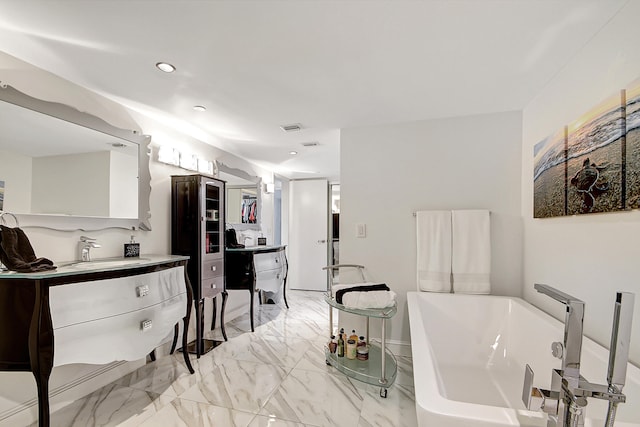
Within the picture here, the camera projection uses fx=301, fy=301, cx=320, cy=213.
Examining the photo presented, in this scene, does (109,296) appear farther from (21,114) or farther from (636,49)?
(636,49)

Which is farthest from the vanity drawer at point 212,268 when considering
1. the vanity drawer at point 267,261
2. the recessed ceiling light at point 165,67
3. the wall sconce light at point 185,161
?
the recessed ceiling light at point 165,67

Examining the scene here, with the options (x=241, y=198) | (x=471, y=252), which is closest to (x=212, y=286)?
(x=241, y=198)

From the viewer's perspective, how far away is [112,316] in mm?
1707

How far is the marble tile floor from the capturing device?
182 centimetres

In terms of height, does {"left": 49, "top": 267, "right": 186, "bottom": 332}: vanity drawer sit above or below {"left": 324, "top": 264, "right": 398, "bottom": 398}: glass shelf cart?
above

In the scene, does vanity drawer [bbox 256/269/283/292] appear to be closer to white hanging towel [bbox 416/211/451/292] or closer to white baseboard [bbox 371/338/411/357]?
white baseboard [bbox 371/338/411/357]

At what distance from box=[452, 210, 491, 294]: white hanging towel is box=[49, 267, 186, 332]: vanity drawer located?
7.46 feet

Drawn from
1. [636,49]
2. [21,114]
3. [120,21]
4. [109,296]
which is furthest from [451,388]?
[21,114]

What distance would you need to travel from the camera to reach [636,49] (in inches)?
50.6

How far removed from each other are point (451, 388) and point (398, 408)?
0.36 metres

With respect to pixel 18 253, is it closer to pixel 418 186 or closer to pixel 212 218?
pixel 212 218

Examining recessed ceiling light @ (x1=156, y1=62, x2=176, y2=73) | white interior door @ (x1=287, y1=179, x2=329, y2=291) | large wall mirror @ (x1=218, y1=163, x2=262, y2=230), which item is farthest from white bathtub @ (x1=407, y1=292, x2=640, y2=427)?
white interior door @ (x1=287, y1=179, x2=329, y2=291)

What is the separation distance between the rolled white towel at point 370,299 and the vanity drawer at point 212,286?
1.36m

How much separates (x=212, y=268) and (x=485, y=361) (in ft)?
7.85
